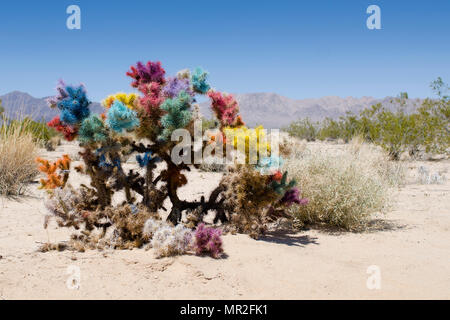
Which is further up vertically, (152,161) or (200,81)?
(200,81)

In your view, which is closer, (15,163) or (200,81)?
(200,81)

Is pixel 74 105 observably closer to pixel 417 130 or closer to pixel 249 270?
pixel 249 270

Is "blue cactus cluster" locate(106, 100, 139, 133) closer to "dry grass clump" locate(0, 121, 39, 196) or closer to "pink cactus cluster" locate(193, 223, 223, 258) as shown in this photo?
"pink cactus cluster" locate(193, 223, 223, 258)

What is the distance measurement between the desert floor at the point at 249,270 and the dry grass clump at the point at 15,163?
249cm

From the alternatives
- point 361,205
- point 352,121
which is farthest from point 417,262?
point 352,121

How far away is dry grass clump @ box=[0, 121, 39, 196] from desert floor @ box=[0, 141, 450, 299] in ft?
8.18

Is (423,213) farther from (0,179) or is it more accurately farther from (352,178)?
(0,179)

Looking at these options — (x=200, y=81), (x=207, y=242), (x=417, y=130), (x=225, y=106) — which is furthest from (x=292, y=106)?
(x=207, y=242)

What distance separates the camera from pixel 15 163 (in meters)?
7.28

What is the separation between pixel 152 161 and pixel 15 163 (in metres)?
4.46

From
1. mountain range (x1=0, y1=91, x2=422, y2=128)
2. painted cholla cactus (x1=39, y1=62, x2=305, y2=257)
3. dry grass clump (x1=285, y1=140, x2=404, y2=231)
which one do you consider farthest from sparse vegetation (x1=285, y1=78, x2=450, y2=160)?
mountain range (x1=0, y1=91, x2=422, y2=128)

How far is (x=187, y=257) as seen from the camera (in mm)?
3514

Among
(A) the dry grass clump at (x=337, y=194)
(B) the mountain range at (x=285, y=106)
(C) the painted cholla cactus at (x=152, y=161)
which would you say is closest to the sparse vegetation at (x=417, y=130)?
(A) the dry grass clump at (x=337, y=194)
